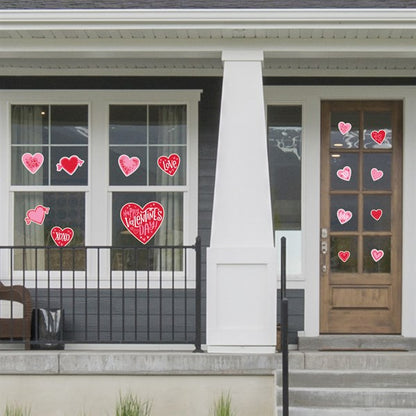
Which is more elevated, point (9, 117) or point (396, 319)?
point (9, 117)

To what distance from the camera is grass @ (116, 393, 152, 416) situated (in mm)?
5375

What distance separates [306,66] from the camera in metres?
6.66

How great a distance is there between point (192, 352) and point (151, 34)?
290 centimetres

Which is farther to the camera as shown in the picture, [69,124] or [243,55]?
[69,124]

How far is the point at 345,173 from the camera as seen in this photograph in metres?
6.80

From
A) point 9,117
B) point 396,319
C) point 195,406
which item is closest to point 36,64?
point 9,117

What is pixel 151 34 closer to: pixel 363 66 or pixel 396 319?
pixel 363 66

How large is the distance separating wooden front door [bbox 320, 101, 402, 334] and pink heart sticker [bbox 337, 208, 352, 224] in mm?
10

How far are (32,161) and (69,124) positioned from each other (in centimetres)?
56

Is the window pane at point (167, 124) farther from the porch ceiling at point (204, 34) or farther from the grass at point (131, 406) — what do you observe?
the grass at point (131, 406)

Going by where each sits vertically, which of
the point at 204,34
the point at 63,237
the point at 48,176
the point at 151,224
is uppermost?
the point at 204,34

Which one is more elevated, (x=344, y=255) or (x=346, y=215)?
(x=346, y=215)

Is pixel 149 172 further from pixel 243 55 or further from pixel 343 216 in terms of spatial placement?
pixel 343 216

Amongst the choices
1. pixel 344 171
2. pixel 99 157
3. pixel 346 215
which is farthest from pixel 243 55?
pixel 346 215
